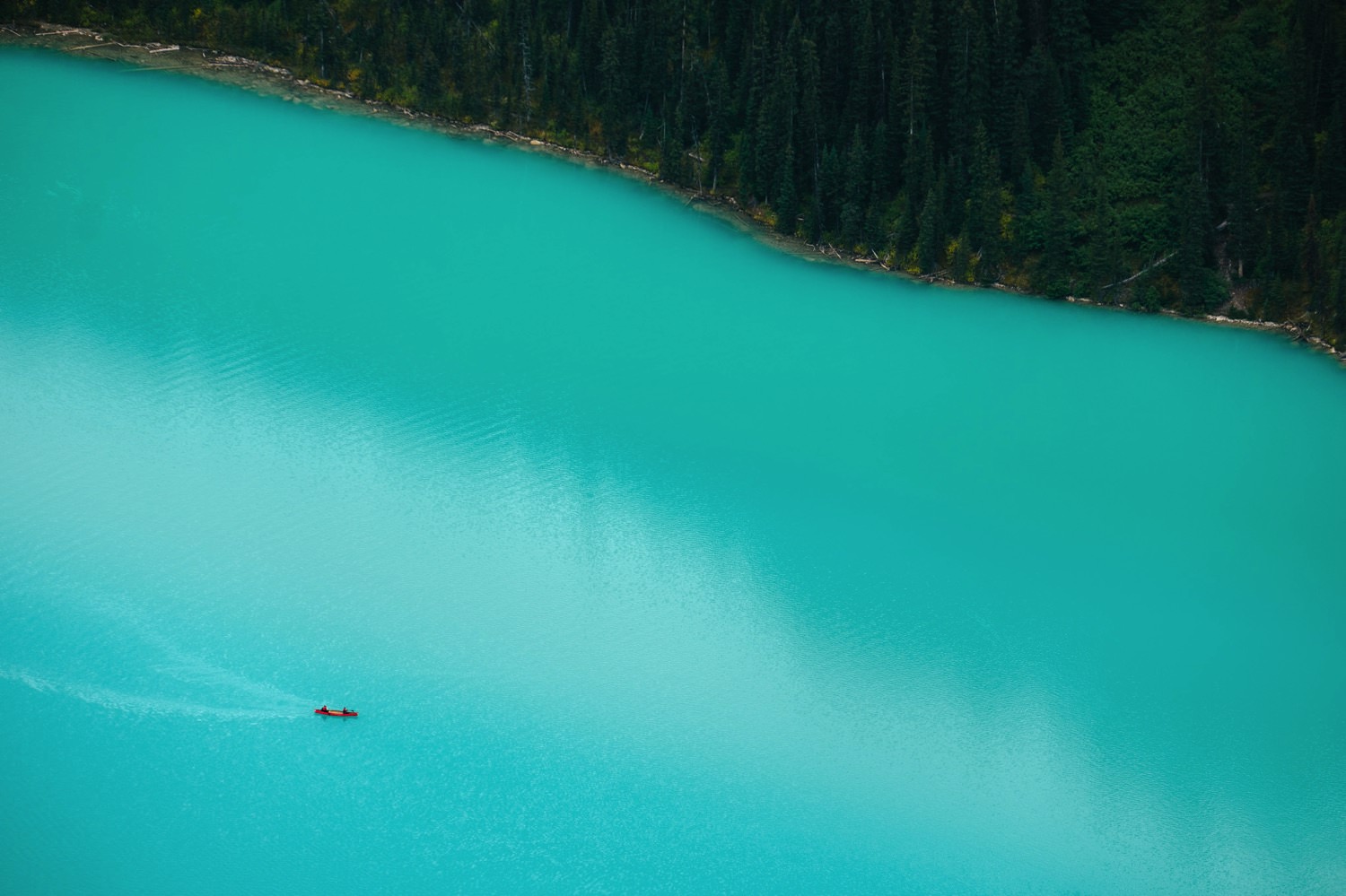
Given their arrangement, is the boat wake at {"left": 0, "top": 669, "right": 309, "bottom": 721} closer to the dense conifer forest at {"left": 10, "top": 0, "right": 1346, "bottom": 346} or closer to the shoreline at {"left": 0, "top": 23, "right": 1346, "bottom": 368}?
the shoreline at {"left": 0, "top": 23, "right": 1346, "bottom": 368}

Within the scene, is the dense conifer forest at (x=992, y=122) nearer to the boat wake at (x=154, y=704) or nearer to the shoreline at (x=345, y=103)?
the shoreline at (x=345, y=103)

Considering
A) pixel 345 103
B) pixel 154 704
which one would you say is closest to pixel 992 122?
pixel 345 103

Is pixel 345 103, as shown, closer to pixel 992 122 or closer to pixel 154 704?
pixel 992 122

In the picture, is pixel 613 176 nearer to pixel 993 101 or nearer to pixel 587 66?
pixel 587 66

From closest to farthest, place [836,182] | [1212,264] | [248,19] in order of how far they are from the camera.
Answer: [1212,264], [836,182], [248,19]

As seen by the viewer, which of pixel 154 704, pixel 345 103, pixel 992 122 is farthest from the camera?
pixel 345 103

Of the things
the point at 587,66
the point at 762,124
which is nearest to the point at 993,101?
the point at 762,124

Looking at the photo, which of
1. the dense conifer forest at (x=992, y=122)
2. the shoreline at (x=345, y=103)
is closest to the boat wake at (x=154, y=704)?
the shoreline at (x=345, y=103)
